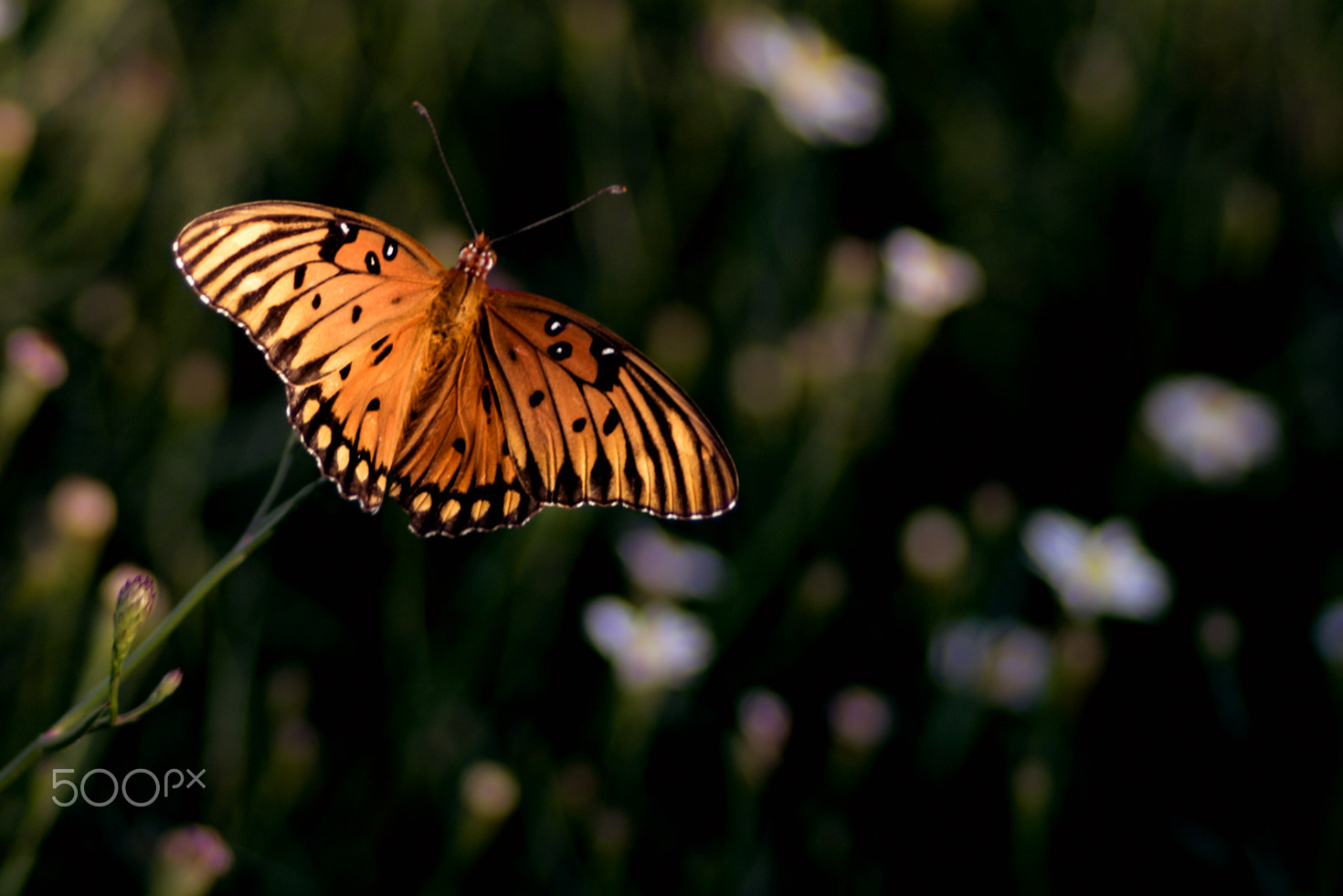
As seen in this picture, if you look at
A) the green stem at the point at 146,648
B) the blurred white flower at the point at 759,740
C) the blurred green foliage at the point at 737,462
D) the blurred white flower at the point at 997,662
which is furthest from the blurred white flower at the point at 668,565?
the green stem at the point at 146,648


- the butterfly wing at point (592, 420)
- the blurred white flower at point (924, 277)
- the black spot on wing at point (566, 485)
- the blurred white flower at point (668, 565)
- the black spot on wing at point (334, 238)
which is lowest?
the blurred white flower at point (668, 565)

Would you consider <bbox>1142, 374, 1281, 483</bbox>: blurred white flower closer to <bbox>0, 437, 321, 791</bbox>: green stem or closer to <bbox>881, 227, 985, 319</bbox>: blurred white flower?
<bbox>881, 227, 985, 319</bbox>: blurred white flower

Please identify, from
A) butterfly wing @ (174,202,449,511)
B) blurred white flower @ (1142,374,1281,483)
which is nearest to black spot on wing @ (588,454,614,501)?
butterfly wing @ (174,202,449,511)

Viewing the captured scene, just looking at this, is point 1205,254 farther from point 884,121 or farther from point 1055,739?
point 1055,739

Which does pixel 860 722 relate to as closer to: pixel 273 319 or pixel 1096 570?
pixel 1096 570

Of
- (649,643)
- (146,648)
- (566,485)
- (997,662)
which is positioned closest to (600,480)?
(566,485)

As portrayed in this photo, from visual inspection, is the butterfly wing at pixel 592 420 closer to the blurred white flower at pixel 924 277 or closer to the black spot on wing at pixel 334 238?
the black spot on wing at pixel 334 238
